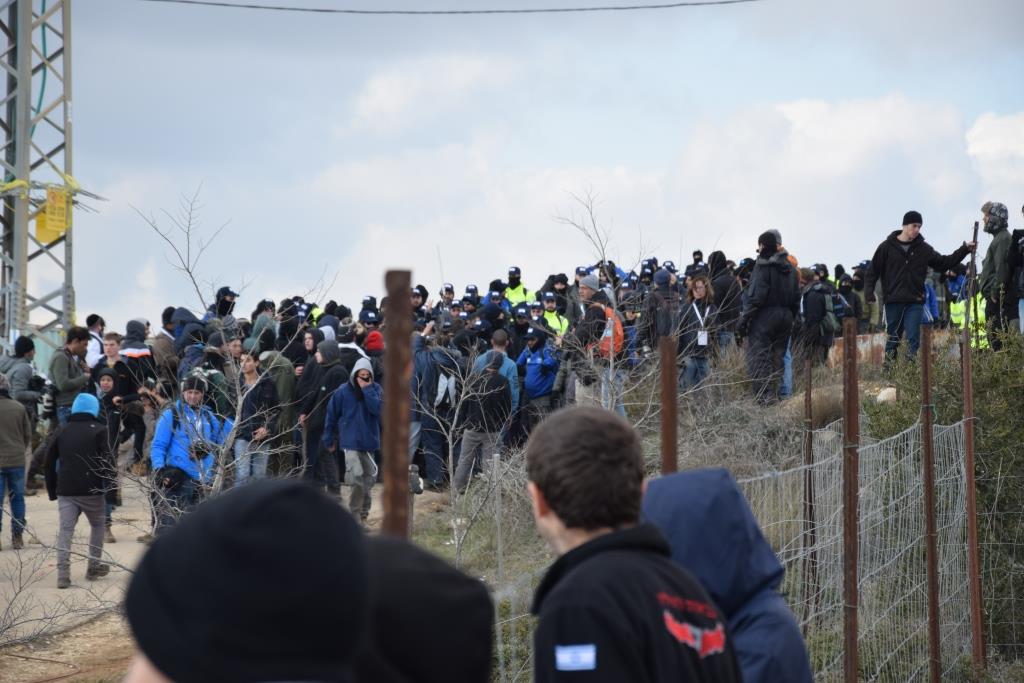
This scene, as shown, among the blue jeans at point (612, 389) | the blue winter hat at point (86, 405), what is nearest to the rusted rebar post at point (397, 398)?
the blue jeans at point (612, 389)

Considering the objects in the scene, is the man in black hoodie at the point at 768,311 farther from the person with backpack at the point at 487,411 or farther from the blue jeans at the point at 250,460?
the blue jeans at the point at 250,460

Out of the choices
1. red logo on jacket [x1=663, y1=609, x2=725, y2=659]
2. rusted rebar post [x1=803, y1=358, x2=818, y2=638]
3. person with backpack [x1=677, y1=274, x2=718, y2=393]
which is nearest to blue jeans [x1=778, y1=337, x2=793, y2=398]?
person with backpack [x1=677, y1=274, x2=718, y2=393]

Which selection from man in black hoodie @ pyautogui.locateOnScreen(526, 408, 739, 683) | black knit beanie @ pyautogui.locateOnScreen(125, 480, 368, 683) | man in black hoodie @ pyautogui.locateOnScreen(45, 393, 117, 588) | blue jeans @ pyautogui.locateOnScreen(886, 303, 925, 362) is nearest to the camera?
black knit beanie @ pyautogui.locateOnScreen(125, 480, 368, 683)

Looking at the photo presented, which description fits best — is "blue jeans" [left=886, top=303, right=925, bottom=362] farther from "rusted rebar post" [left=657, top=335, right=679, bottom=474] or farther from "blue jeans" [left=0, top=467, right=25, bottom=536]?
"rusted rebar post" [left=657, top=335, right=679, bottom=474]

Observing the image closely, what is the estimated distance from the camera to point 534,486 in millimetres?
2428

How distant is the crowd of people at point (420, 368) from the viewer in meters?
11.0

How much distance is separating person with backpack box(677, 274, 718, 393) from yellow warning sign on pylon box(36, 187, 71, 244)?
36.7 ft

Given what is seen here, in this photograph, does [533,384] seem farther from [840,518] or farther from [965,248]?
[840,518]

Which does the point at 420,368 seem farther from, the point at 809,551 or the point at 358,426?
the point at 809,551

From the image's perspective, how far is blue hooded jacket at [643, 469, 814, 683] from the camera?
8.82 feet

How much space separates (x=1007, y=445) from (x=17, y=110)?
16.6 m

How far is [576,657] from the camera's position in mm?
2203

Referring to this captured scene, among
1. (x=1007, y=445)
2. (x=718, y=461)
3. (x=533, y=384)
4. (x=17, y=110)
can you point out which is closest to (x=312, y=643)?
(x=1007, y=445)

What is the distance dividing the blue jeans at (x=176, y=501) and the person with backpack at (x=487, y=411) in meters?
4.03
